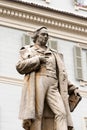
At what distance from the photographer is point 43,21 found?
96.9 feet

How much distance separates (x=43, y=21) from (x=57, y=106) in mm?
19818

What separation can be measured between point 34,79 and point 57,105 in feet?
1.88

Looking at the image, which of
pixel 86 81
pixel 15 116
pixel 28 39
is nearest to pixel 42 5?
pixel 28 39

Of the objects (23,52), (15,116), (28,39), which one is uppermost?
(23,52)

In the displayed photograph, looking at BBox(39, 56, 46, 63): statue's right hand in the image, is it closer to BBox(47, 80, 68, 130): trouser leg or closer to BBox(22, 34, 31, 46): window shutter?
BBox(47, 80, 68, 130): trouser leg

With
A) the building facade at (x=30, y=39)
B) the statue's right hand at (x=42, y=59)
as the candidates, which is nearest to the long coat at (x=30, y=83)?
the statue's right hand at (x=42, y=59)

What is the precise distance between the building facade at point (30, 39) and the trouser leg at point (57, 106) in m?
16.2

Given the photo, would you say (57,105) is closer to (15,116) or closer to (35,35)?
(35,35)

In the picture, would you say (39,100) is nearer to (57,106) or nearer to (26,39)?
(57,106)

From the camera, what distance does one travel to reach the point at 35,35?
34.7ft

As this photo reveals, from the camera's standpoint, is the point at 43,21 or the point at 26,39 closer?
the point at 26,39

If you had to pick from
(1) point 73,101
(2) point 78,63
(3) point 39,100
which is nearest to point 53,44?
(2) point 78,63

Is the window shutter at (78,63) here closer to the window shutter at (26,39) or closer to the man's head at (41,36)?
the window shutter at (26,39)

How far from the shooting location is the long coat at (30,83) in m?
9.83
